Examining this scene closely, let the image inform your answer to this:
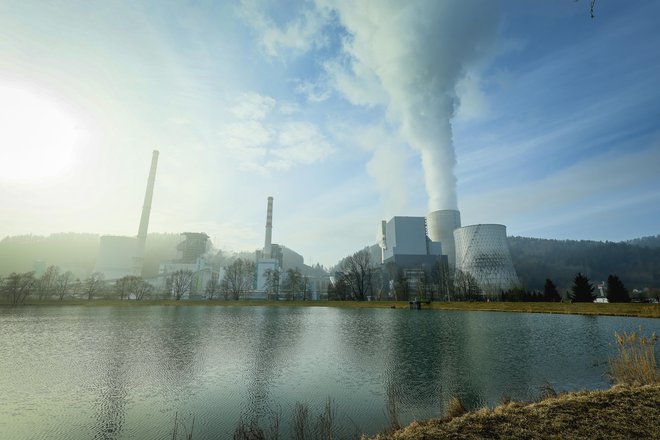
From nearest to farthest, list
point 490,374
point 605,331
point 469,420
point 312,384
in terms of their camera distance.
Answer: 1. point 469,420
2. point 312,384
3. point 490,374
4. point 605,331

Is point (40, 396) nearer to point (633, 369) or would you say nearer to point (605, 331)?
point (633, 369)

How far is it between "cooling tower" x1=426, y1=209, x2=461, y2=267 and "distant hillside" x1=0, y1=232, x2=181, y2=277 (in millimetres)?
121798

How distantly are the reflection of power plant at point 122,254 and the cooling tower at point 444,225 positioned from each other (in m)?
86.3

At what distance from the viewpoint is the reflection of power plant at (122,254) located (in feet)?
336

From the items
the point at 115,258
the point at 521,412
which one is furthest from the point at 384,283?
the point at 521,412

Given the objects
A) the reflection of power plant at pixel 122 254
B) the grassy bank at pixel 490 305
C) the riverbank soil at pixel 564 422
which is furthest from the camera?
the reflection of power plant at pixel 122 254

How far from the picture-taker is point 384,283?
327 feet

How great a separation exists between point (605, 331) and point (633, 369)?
655 inches

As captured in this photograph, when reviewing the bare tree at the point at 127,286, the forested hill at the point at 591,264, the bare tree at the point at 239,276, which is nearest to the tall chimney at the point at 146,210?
the bare tree at the point at 127,286

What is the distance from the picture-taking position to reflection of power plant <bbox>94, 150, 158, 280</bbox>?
10250 centimetres

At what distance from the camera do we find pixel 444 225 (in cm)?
9788

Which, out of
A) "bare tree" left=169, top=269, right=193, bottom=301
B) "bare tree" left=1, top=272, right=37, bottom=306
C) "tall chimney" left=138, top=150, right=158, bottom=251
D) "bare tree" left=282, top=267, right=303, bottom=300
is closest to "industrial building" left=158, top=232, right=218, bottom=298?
"bare tree" left=169, top=269, right=193, bottom=301

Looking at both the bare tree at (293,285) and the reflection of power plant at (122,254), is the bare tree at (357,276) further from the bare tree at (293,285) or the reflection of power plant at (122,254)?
the reflection of power plant at (122,254)

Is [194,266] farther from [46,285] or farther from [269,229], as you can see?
[46,285]
